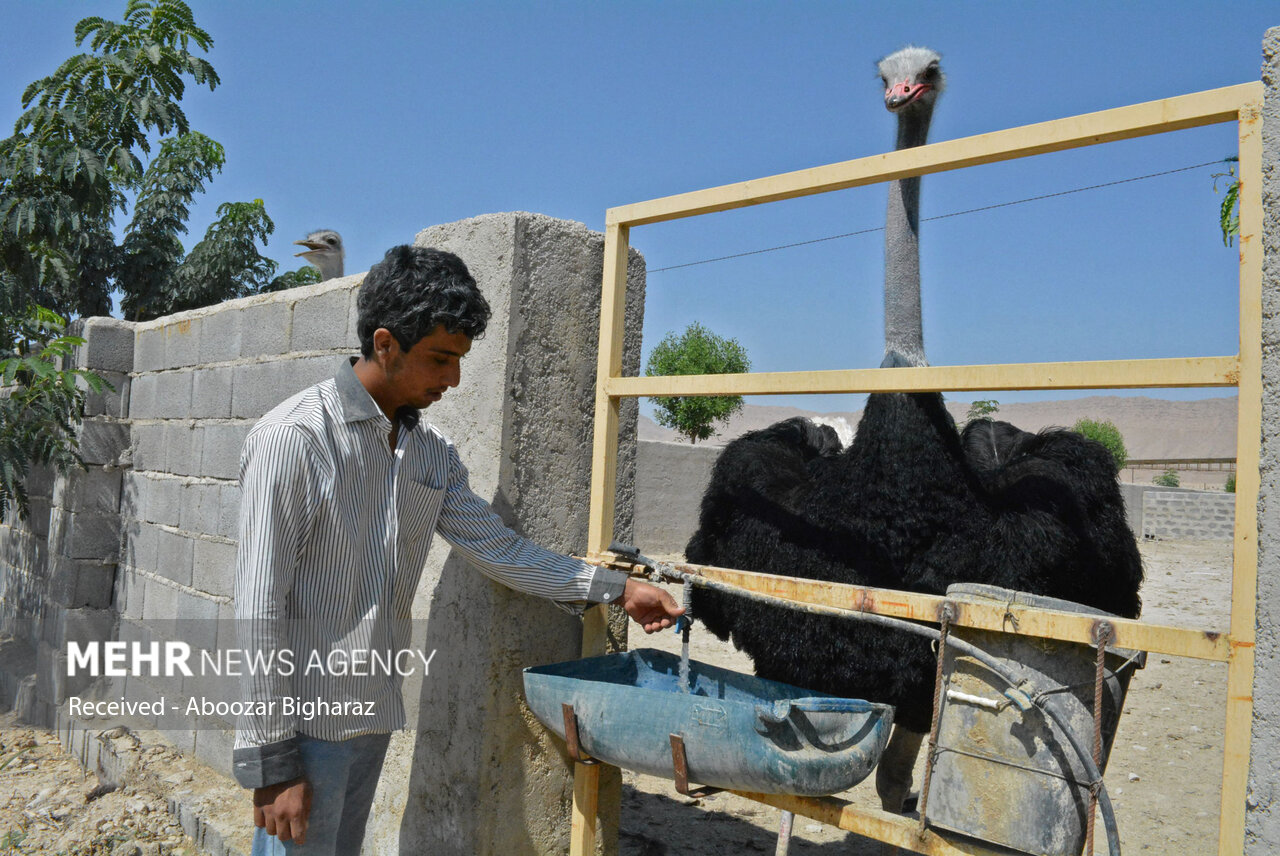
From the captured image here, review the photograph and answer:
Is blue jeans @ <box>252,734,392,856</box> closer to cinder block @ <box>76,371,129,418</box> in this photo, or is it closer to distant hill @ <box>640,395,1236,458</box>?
cinder block @ <box>76,371,129,418</box>

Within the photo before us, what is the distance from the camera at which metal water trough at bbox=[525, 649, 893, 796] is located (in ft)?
5.80

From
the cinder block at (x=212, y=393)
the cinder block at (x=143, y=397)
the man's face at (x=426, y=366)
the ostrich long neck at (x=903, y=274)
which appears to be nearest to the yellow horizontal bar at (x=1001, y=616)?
the man's face at (x=426, y=366)

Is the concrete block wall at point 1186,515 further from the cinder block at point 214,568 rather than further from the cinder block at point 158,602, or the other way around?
the cinder block at point 214,568

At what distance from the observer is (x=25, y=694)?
5258mm

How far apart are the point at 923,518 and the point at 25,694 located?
5183 mm

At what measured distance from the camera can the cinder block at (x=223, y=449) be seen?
13.0 ft

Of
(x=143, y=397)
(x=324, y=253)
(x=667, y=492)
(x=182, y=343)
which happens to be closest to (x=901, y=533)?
(x=182, y=343)

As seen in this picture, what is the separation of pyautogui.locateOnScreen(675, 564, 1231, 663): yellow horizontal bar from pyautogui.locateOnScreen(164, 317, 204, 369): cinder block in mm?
3277

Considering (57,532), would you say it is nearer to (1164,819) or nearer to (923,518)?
(923,518)

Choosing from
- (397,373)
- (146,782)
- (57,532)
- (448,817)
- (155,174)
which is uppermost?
(155,174)

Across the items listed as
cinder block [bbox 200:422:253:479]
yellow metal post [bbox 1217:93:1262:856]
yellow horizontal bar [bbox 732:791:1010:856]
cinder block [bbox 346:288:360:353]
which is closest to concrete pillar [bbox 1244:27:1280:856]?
yellow metal post [bbox 1217:93:1262:856]

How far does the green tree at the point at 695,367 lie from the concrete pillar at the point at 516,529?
23295 mm

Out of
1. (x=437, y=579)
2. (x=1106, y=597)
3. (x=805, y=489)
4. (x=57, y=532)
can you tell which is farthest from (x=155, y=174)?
(x=1106, y=597)

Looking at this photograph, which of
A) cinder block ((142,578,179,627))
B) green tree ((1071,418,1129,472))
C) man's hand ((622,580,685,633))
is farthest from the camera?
green tree ((1071,418,1129,472))
